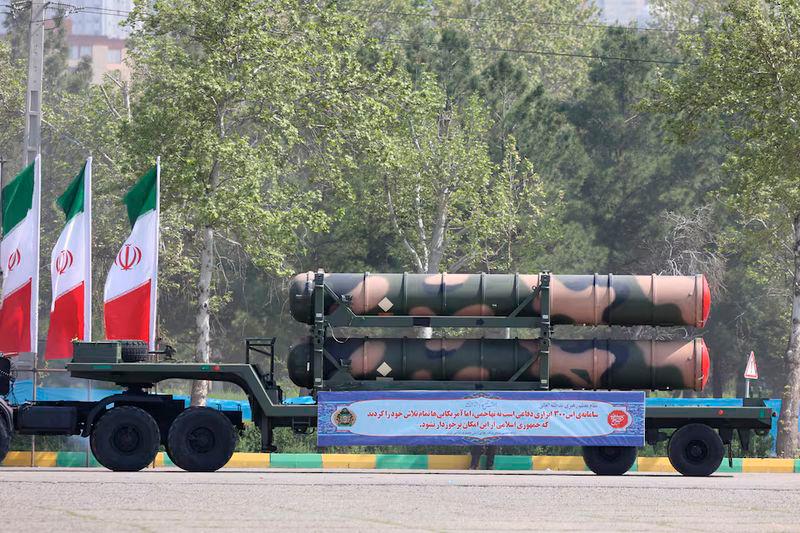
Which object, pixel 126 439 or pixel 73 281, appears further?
pixel 73 281

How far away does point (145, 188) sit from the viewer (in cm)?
2577

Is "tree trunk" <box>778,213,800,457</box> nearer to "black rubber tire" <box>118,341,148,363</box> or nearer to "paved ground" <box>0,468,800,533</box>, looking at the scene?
"paved ground" <box>0,468,800,533</box>

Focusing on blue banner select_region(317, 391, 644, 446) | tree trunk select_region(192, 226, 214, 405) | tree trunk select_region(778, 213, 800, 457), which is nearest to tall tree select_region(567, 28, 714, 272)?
tree trunk select_region(778, 213, 800, 457)

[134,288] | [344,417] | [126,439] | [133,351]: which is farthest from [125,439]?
[134,288]

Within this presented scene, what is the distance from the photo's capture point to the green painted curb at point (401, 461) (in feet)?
88.9

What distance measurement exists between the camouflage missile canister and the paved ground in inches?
109

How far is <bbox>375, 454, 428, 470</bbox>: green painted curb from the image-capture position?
88.9ft

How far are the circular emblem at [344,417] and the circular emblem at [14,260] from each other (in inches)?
322

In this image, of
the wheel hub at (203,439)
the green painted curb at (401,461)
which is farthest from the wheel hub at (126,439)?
the green painted curb at (401,461)

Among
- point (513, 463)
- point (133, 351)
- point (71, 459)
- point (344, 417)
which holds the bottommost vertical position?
point (513, 463)

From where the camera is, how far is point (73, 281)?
2502cm

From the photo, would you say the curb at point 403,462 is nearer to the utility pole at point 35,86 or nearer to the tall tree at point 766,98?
the tall tree at point 766,98

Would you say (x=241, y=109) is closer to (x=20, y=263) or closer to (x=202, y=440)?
(x=20, y=263)

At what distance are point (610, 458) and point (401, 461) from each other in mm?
6551
